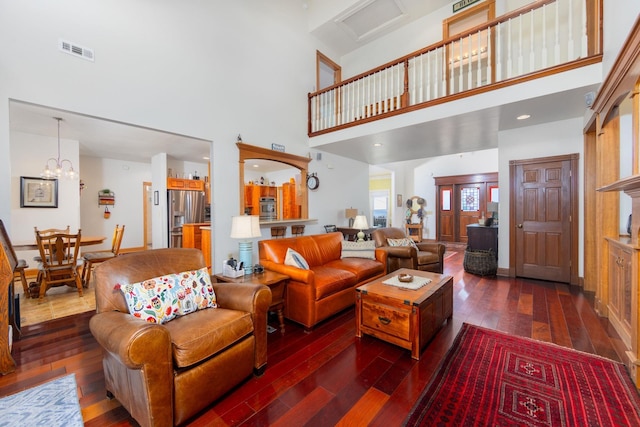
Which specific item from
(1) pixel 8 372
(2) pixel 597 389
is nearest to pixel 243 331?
(1) pixel 8 372

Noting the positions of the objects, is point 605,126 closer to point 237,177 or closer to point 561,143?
point 561,143

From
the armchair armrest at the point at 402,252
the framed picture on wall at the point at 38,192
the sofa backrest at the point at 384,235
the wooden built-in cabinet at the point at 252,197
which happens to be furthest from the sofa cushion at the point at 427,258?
the framed picture on wall at the point at 38,192

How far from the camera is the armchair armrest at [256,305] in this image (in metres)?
1.88

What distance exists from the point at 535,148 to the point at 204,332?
17.8 ft

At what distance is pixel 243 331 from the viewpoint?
1.78 metres

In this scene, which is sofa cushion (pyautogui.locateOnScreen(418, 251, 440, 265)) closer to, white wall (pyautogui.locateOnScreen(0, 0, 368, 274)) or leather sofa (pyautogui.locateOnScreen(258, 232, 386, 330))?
leather sofa (pyautogui.locateOnScreen(258, 232, 386, 330))

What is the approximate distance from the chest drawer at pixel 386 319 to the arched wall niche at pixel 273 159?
2669 millimetres

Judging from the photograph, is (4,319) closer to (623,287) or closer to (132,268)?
(132,268)

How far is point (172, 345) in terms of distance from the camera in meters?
1.46

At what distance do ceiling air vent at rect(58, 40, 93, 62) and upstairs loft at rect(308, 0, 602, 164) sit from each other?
11.7 feet

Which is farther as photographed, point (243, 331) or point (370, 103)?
point (370, 103)

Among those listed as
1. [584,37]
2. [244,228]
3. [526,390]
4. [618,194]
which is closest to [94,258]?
[244,228]

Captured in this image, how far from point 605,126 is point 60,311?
6.58 m

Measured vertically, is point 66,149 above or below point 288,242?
above
